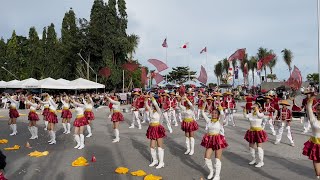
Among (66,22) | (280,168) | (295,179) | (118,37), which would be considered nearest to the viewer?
(295,179)

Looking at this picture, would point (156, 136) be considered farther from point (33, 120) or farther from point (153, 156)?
point (33, 120)

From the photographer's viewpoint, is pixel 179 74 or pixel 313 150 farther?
pixel 179 74

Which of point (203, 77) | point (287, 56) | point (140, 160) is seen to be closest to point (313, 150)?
point (140, 160)

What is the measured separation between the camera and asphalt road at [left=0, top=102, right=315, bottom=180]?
8.23 metres

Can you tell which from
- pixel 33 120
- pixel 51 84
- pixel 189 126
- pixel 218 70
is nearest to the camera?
pixel 189 126

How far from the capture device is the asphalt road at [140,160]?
823cm

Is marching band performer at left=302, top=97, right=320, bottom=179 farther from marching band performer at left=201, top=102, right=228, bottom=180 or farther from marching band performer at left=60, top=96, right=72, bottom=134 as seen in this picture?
marching band performer at left=60, top=96, right=72, bottom=134

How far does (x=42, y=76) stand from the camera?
59.1 m

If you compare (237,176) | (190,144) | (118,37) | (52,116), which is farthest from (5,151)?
(118,37)

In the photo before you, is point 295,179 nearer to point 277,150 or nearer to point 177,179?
point 177,179

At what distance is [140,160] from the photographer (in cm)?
994

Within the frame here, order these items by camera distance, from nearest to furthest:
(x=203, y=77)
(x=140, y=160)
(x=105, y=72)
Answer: (x=140, y=160)
(x=203, y=77)
(x=105, y=72)

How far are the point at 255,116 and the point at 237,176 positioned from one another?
2.17m

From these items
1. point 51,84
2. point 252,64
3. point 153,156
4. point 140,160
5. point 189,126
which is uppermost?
point 252,64
